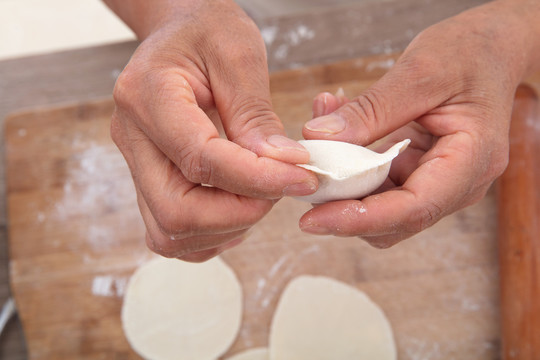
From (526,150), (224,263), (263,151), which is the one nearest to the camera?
(263,151)

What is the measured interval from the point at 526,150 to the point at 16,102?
1.83 meters

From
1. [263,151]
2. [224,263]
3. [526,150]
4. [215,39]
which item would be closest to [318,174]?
[263,151]

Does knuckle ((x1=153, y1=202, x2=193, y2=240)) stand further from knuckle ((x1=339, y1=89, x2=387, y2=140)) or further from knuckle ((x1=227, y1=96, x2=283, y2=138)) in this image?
knuckle ((x1=339, y1=89, x2=387, y2=140))

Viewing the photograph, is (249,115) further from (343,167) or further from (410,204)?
(410,204)

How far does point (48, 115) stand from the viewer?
5.10 ft

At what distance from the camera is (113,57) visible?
1.64 metres

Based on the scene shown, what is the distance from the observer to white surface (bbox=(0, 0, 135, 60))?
92.9 inches

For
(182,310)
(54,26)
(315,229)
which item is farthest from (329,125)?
(54,26)

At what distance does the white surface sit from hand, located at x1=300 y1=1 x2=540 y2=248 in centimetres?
191

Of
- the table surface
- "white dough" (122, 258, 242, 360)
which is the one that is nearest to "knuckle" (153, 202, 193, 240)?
"white dough" (122, 258, 242, 360)

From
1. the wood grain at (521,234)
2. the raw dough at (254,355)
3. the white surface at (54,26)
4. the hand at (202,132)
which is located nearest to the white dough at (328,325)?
the raw dough at (254,355)

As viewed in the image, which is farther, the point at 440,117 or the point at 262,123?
the point at 440,117

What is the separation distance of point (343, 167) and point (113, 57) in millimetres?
1242

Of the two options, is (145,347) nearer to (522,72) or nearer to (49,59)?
(49,59)
